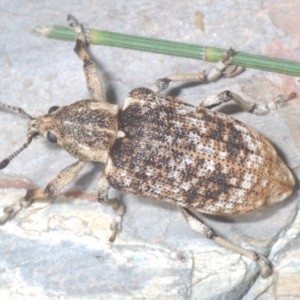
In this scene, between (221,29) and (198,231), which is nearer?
(198,231)

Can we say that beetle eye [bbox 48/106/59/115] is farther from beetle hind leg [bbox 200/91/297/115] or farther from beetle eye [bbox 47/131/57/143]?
beetle hind leg [bbox 200/91/297/115]

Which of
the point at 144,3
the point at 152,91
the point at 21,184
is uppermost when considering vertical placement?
the point at 144,3

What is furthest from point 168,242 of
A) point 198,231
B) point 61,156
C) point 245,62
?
point 245,62

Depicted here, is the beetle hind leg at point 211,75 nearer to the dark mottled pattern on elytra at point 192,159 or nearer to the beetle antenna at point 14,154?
the dark mottled pattern on elytra at point 192,159

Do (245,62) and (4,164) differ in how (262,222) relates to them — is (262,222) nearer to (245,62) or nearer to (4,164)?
(245,62)

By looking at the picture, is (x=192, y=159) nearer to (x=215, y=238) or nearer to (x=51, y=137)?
(x=215, y=238)

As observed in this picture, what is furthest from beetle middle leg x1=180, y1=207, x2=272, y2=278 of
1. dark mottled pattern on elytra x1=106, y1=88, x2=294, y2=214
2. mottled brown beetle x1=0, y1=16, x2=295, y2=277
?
dark mottled pattern on elytra x1=106, y1=88, x2=294, y2=214

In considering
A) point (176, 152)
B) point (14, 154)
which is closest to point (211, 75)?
point (176, 152)
